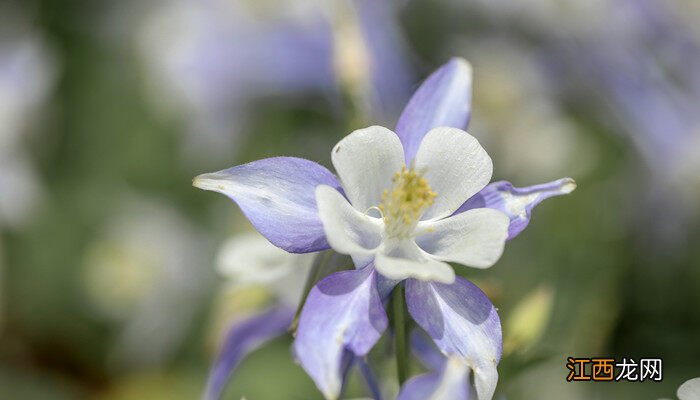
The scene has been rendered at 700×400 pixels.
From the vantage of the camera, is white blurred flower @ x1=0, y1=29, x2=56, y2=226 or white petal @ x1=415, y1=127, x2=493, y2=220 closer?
white petal @ x1=415, y1=127, x2=493, y2=220

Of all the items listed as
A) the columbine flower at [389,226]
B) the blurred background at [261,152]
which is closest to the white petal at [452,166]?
the columbine flower at [389,226]

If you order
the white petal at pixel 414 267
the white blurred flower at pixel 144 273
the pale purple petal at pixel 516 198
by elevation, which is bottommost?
the white blurred flower at pixel 144 273

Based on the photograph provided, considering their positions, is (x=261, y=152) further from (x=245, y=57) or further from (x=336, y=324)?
(x=336, y=324)

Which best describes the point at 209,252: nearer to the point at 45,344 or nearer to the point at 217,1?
the point at 45,344

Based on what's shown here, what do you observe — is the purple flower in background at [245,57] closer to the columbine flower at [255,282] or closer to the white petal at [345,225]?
the columbine flower at [255,282]

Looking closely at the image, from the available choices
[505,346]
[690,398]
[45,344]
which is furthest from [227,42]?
[690,398]

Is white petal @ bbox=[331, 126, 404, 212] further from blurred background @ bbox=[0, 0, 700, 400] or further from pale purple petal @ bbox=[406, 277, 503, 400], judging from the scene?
blurred background @ bbox=[0, 0, 700, 400]

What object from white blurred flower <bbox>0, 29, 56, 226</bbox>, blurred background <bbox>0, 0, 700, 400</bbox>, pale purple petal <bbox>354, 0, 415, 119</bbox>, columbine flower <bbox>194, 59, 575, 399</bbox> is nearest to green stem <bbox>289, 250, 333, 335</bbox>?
columbine flower <bbox>194, 59, 575, 399</bbox>
